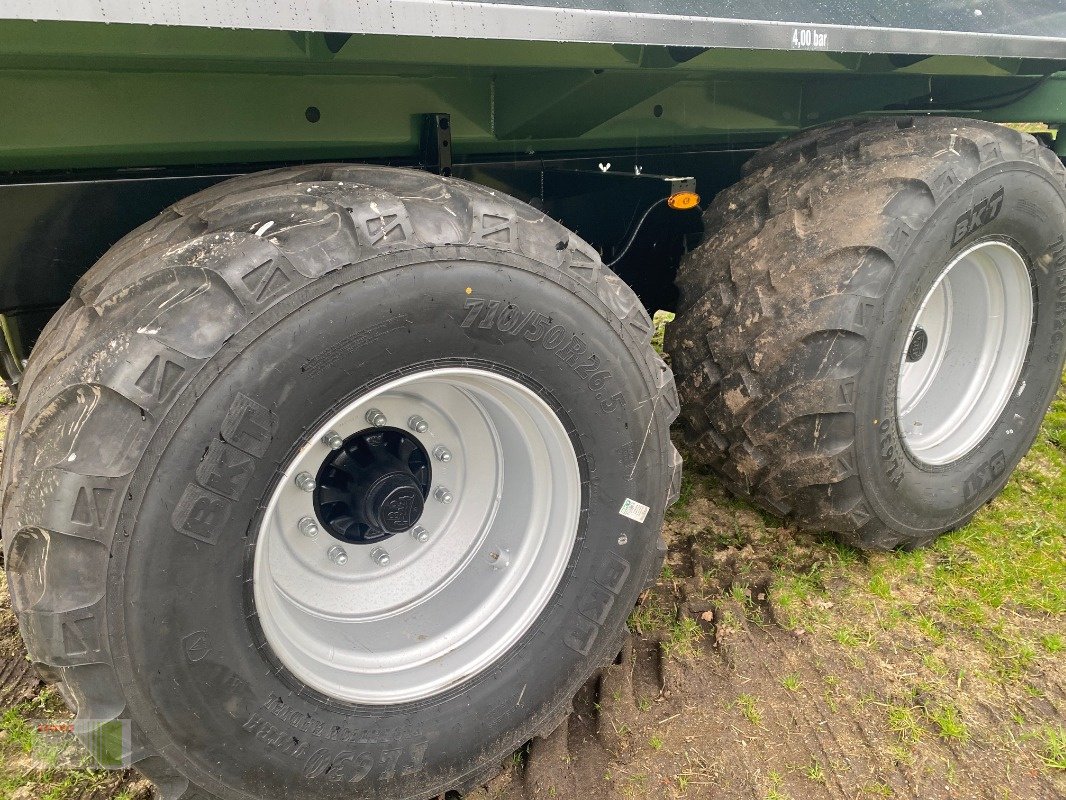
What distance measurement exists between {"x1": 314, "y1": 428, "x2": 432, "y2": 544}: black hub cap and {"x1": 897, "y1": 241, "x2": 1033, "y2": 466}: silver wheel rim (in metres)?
1.91

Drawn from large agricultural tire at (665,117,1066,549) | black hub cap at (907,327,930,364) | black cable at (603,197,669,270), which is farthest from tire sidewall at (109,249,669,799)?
black hub cap at (907,327,930,364)

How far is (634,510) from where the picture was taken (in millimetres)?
1890

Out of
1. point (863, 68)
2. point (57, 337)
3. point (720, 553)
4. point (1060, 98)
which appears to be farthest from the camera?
point (1060, 98)

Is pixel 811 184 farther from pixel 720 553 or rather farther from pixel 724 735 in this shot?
pixel 724 735

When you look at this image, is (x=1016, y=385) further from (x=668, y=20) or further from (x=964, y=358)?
(x=668, y=20)

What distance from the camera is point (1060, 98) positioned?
3010 mm

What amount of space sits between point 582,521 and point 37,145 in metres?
1.50

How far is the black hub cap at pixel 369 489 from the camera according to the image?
72.1 inches

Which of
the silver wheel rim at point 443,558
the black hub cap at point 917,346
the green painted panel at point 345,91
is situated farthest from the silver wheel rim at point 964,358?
the silver wheel rim at point 443,558

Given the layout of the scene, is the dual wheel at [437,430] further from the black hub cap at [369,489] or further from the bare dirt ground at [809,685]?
the bare dirt ground at [809,685]

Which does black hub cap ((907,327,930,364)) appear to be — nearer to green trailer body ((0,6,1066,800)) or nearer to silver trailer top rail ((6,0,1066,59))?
green trailer body ((0,6,1066,800))

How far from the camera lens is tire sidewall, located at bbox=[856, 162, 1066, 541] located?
222cm

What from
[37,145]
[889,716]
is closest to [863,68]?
[889,716]

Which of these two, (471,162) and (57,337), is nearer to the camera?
(57,337)
